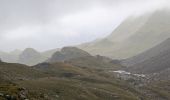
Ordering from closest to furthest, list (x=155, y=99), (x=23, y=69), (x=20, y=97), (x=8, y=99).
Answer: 1. (x=8, y=99)
2. (x=20, y=97)
3. (x=155, y=99)
4. (x=23, y=69)

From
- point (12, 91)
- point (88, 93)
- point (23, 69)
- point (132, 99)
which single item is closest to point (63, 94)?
point (88, 93)

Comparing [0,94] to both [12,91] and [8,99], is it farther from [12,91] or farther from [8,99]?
[12,91]

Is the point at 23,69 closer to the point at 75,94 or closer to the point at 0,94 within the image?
the point at 75,94

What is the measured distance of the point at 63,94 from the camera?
125 meters

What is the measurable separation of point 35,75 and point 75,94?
5847cm

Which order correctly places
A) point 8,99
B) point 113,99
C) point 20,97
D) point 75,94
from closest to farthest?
1. point 8,99
2. point 20,97
3. point 75,94
4. point 113,99

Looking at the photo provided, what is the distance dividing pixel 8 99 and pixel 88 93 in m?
85.2

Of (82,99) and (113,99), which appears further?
(113,99)

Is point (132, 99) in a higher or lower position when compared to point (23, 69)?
lower

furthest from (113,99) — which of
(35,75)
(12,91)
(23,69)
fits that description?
(12,91)

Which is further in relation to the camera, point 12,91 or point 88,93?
point 88,93

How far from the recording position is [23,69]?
648 ft

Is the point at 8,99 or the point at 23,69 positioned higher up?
the point at 23,69

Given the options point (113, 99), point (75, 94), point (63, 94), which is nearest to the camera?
point (63, 94)
